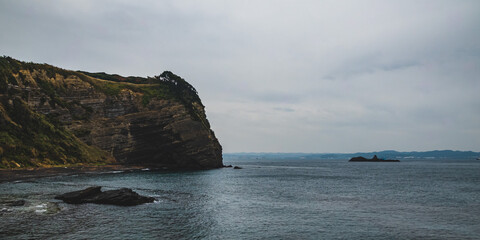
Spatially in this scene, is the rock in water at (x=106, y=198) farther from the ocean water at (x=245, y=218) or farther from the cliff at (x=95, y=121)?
the cliff at (x=95, y=121)

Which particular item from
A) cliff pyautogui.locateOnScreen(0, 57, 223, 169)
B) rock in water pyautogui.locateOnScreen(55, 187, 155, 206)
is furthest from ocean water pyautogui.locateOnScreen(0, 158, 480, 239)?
cliff pyautogui.locateOnScreen(0, 57, 223, 169)

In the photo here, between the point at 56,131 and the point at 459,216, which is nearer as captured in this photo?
the point at 459,216

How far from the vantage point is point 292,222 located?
34.5 metres

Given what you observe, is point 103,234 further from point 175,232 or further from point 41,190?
point 41,190

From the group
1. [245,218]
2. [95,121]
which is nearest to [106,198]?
[245,218]

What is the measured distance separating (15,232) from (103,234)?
721 centimetres

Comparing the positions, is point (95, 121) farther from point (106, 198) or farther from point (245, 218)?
point (245, 218)

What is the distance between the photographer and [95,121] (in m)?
117

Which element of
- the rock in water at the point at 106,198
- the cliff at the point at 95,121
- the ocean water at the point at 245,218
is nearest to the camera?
the ocean water at the point at 245,218

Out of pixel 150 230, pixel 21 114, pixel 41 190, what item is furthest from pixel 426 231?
pixel 21 114

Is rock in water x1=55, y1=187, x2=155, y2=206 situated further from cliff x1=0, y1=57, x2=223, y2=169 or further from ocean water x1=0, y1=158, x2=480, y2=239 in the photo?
cliff x1=0, y1=57, x2=223, y2=169

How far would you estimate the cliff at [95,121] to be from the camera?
92438 mm

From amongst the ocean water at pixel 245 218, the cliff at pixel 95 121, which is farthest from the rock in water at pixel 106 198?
the cliff at pixel 95 121

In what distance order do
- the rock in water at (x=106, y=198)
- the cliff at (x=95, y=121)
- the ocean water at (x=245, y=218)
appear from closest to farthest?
the ocean water at (x=245, y=218)
the rock in water at (x=106, y=198)
the cliff at (x=95, y=121)
